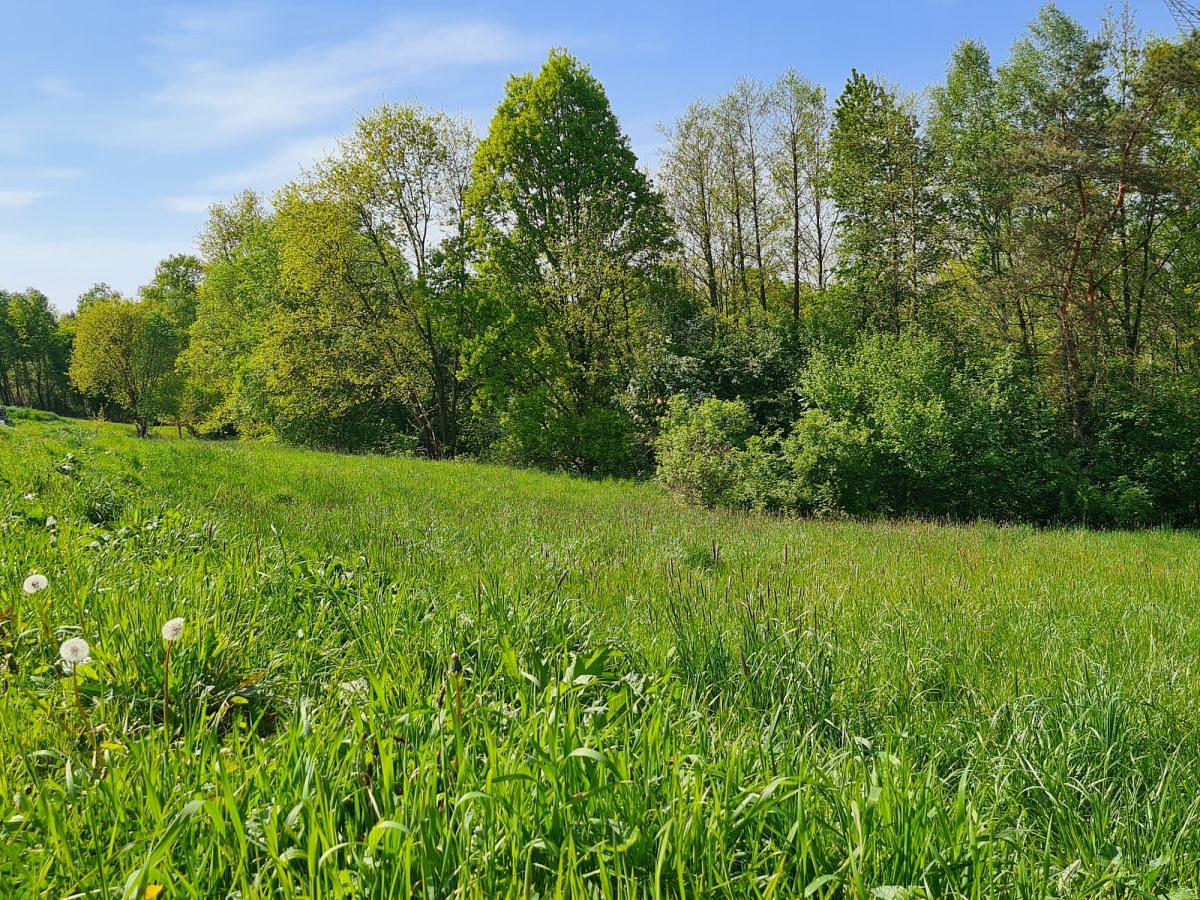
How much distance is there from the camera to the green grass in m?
1.65

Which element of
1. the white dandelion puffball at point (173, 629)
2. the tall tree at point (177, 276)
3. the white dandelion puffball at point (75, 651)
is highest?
the tall tree at point (177, 276)

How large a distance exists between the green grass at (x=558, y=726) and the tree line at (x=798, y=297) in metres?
12.1

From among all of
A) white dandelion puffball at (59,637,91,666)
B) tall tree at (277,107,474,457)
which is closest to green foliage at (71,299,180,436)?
tall tree at (277,107,474,457)

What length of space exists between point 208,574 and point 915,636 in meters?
4.76

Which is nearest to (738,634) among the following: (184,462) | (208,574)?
(208,574)

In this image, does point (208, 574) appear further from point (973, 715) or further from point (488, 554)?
point (973, 715)

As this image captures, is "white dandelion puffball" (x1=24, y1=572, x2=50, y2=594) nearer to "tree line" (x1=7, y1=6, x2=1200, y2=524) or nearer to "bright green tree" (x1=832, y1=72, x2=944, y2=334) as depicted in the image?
"tree line" (x1=7, y1=6, x2=1200, y2=524)

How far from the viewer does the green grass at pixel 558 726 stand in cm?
165

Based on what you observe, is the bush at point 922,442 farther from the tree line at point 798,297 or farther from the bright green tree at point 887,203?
the bright green tree at point 887,203

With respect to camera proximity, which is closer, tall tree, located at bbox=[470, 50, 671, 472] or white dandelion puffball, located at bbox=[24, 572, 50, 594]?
white dandelion puffball, located at bbox=[24, 572, 50, 594]

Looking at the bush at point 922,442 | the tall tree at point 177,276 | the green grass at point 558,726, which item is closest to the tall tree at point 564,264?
the bush at point 922,442

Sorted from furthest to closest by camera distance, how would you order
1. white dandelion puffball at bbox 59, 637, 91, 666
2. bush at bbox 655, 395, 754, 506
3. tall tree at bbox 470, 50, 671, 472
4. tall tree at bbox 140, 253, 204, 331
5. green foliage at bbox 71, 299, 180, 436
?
tall tree at bbox 140, 253, 204, 331, green foliage at bbox 71, 299, 180, 436, tall tree at bbox 470, 50, 671, 472, bush at bbox 655, 395, 754, 506, white dandelion puffball at bbox 59, 637, 91, 666

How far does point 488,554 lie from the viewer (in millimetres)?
6094

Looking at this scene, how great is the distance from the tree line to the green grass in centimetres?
1213
